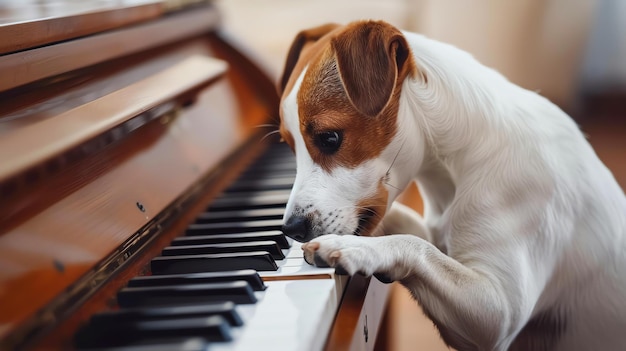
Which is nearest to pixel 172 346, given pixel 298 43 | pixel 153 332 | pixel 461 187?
pixel 153 332

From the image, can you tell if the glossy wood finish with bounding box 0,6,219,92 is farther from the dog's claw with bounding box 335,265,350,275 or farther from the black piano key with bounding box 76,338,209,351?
the dog's claw with bounding box 335,265,350,275

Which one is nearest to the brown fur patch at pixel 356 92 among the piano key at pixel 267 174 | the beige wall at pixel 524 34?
the piano key at pixel 267 174

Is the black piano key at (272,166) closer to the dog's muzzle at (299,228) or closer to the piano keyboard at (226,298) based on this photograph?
the piano keyboard at (226,298)

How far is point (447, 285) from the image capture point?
1.24 m

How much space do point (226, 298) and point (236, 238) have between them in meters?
0.29

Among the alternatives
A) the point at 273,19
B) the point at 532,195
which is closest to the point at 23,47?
the point at 532,195

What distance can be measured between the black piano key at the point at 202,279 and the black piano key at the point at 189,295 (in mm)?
23

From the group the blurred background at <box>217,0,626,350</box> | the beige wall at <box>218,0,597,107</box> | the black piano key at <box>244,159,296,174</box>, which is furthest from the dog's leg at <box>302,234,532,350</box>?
the beige wall at <box>218,0,597,107</box>

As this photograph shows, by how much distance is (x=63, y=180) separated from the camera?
3.74ft

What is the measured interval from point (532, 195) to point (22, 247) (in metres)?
0.86

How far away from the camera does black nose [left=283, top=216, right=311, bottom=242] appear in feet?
4.15

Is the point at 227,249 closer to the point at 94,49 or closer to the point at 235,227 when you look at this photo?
the point at 235,227

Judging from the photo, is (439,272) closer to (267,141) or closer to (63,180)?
(63,180)

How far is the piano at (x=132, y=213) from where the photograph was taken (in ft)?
3.06
